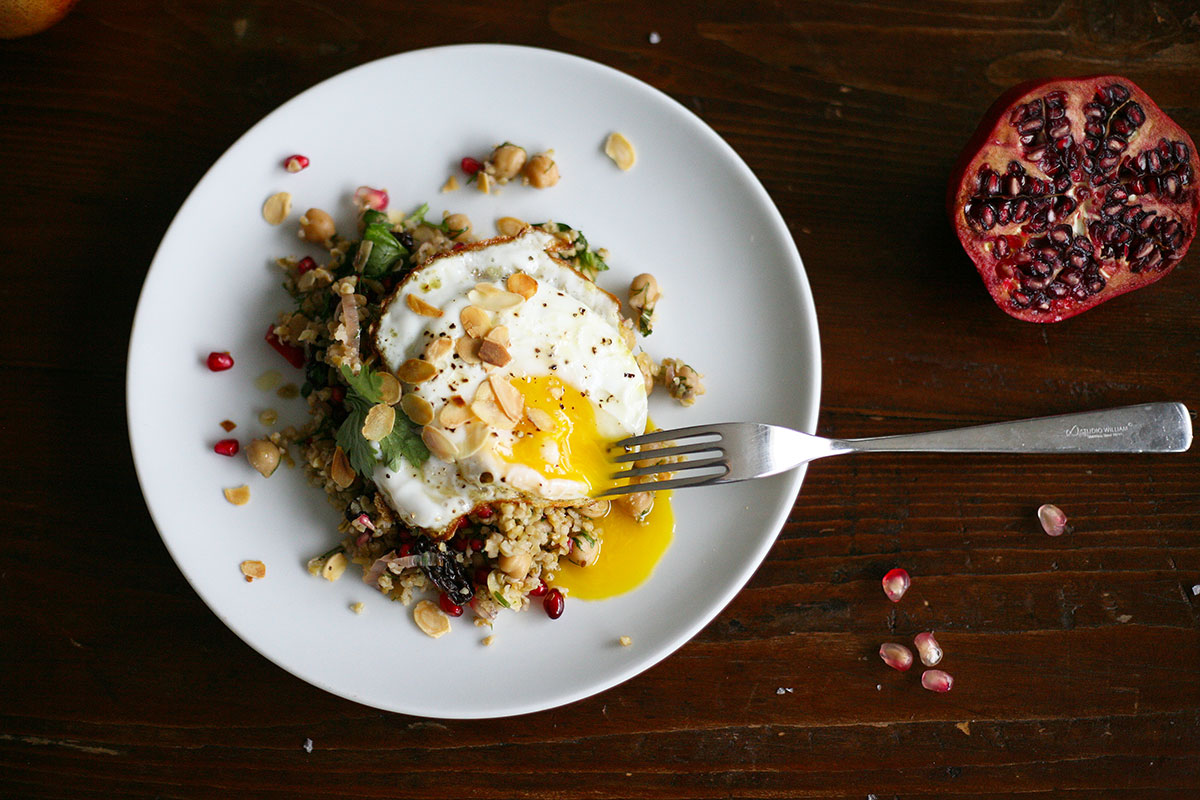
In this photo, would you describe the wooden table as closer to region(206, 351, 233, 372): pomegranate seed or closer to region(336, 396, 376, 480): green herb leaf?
region(206, 351, 233, 372): pomegranate seed

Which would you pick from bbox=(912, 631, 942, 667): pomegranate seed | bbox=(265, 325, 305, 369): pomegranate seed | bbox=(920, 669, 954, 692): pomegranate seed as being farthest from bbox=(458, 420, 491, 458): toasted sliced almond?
bbox=(920, 669, 954, 692): pomegranate seed

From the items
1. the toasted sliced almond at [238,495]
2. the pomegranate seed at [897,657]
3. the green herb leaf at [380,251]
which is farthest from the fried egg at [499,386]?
the pomegranate seed at [897,657]

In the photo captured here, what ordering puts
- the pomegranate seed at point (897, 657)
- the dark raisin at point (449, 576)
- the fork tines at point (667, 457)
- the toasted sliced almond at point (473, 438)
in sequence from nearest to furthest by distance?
the toasted sliced almond at point (473, 438), the fork tines at point (667, 457), the dark raisin at point (449, 576), the pomegranate seed at point (897, 657)

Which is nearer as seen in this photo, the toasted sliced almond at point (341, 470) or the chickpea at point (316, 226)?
the toasted sliced almond at point (341, 470)

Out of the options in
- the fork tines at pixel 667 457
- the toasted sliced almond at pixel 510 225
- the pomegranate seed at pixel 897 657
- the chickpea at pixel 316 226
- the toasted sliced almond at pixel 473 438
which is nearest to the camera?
the toasted sliced almond at pixel 473 438

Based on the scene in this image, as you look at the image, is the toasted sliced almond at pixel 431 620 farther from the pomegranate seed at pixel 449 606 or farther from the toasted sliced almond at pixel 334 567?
the toasted sliced almond at pixel 334 567

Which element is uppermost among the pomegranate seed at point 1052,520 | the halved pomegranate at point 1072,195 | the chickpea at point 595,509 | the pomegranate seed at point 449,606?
the halved pomegranate at point 1072,195
